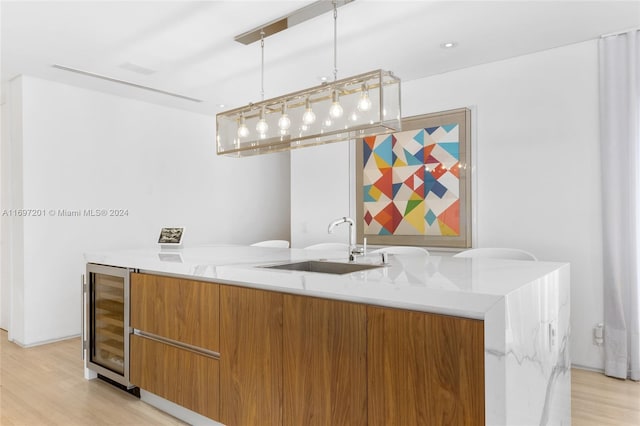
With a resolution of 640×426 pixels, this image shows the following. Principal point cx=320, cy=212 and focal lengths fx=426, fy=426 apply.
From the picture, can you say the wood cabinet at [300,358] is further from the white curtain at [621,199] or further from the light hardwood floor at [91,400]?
the white curtain at [621,199]

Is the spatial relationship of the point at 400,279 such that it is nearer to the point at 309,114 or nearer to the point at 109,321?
the point at 309,114

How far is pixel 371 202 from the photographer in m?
4.64

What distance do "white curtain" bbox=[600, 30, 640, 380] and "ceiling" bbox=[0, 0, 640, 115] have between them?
277mm

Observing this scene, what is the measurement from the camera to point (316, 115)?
107 inches

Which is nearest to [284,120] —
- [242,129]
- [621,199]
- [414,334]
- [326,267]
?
[242,129]

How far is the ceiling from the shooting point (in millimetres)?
2820

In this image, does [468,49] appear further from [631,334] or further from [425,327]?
[425,327]

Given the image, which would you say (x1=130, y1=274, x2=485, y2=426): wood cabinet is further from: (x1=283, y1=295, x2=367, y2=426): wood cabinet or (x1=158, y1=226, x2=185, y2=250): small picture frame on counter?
(x1=158, y1=226, x2=185, y2=250): small picture frame on counter

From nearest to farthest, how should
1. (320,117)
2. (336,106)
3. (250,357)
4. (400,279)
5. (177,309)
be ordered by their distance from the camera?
(400,279)
(250,357)
(177,309)
(336,106)
(320,117)

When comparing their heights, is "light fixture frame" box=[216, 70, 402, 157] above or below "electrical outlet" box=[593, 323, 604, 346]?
above

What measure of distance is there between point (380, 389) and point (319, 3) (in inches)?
89.4

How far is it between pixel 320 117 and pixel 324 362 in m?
1.56

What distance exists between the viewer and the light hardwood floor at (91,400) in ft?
8.10

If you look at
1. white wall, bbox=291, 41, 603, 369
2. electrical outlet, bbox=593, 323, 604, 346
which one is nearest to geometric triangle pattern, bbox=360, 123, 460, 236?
white wall, bbox=291, 41, 603, 369
